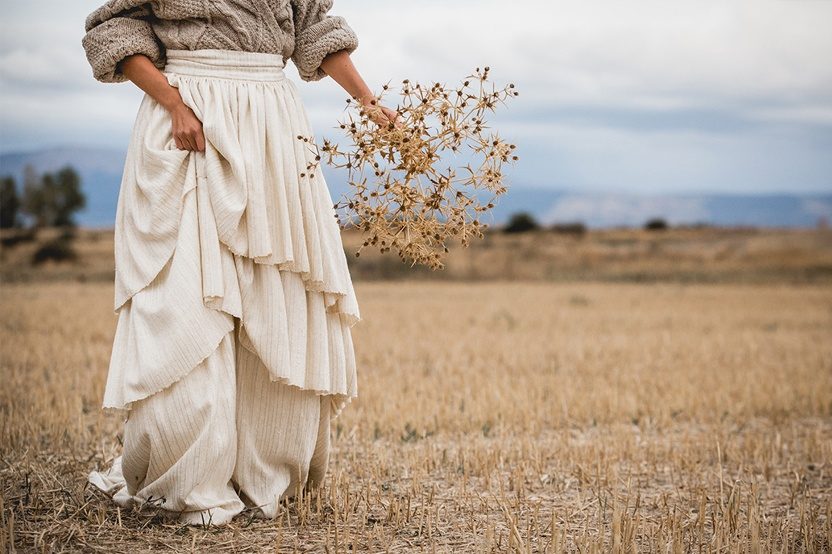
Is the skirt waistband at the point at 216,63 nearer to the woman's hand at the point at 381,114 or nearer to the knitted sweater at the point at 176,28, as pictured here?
the knitted sweater at the point at 176,28

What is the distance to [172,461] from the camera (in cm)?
365

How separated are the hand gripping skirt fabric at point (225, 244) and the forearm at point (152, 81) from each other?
53 millimetres

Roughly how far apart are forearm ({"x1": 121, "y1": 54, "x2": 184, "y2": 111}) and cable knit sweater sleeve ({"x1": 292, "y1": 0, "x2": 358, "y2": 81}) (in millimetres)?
638

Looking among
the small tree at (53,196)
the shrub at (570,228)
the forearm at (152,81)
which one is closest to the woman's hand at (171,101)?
Result: the forearm at (152,81)

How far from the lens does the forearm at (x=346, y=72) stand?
13.5 feet

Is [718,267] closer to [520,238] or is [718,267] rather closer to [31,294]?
[520,238]

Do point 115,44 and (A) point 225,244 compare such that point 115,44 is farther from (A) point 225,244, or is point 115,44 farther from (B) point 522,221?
(B) point 522,221

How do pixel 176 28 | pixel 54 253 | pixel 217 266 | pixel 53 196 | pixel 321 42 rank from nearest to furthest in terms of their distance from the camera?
pixel 217 266 → pixel 176 28 → pixel 321 42 → pixel 54 253 → pixel 53 196

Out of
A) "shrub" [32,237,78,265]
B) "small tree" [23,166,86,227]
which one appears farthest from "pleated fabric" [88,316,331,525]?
"small tree" [23,166,86,227]

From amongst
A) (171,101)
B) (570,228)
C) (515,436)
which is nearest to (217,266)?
(171,101)

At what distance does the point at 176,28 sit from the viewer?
12.4 feet

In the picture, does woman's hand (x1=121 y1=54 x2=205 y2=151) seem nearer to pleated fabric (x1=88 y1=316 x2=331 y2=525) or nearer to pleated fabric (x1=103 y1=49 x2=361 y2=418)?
pleated fabric (x1=103 y1=49 x2=361 y2=418)

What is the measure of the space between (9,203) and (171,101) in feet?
295

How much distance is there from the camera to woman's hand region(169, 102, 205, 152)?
3.67m
